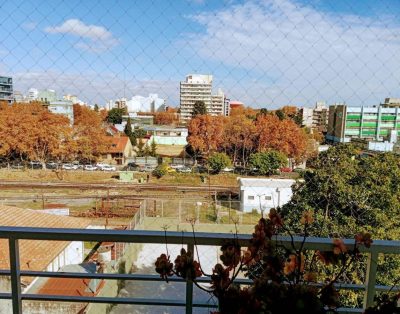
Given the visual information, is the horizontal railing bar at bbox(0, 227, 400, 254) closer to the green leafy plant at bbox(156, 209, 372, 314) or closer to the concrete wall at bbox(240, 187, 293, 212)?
the green leafy plant at bbox(156, 209, 372, 314)

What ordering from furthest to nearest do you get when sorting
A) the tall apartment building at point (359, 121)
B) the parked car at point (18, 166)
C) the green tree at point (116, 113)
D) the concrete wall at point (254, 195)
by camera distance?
the concrete wall at point (254, 195) < the parked car at point (18, 166) < the green tree at point (116, 113) < the tall apartment building at point (359, 121)

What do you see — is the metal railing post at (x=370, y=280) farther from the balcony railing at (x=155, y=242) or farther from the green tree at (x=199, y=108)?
the green tree at (x=199, y=108)

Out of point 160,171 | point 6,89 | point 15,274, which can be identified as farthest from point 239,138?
point 160,171

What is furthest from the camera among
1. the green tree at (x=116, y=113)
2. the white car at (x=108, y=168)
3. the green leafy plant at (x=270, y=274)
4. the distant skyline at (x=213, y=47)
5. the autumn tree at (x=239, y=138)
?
the white car at (x=108, y=168)

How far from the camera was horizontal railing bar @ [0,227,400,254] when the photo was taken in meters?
0.95

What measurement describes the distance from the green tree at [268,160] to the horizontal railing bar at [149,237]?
5253 mm

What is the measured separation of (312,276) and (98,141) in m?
3.91

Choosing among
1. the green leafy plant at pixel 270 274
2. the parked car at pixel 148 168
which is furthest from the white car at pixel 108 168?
the green leafy plant at pixel 270 274

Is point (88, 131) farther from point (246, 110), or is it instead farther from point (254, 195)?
point (254, 195)

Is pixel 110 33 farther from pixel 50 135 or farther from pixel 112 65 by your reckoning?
pixel 50 135

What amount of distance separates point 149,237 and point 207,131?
2327 millimetres

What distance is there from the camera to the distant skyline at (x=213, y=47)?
52.7 inches

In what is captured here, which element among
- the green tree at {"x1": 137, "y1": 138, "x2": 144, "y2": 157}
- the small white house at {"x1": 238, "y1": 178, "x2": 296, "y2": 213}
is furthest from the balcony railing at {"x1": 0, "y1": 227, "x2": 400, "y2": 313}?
the green tree at {"x1": 137, "y1": 138, "x2": 144, "y2": 157}

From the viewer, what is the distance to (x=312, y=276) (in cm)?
83
